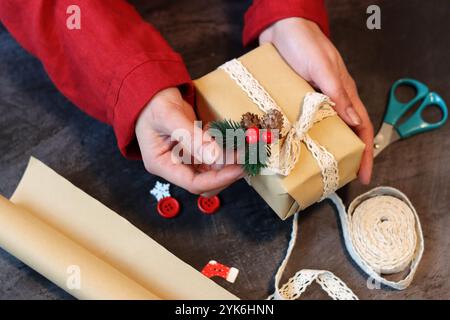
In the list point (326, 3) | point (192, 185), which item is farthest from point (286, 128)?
point (326, 3)

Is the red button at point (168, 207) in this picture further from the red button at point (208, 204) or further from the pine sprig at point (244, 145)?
the pine sprig at point (244, 145)

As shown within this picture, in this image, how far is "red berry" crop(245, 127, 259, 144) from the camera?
492 mm

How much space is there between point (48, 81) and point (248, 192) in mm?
333

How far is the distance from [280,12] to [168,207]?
29 cm

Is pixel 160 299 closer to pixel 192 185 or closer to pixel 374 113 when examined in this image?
pixel 192 185

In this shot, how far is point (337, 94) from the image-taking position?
2.04 feet

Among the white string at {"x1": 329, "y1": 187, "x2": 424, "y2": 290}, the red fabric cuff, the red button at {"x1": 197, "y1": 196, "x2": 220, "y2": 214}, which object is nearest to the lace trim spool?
the white string at {"x1": 329, "y1": 187, "x2": 424, "y2": 290}

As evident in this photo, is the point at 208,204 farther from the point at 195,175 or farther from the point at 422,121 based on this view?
the point at 422,121

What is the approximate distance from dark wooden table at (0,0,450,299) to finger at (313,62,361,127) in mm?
116

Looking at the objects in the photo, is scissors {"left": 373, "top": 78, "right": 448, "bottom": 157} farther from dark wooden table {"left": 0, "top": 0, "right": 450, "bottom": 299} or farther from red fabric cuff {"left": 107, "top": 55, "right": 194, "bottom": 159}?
red fabric cuff {"left": 107, "top": 55, "right": 194, "bottom": 159}

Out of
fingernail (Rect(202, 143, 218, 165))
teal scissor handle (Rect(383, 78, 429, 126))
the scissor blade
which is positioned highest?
fingernail (Rect(202, 143, 218, 165))

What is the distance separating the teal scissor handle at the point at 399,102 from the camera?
731 millimetres

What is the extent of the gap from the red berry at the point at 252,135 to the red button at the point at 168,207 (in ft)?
0.69

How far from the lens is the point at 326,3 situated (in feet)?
2.71
